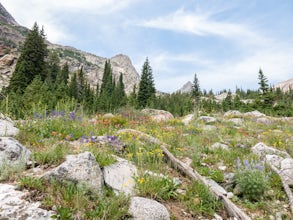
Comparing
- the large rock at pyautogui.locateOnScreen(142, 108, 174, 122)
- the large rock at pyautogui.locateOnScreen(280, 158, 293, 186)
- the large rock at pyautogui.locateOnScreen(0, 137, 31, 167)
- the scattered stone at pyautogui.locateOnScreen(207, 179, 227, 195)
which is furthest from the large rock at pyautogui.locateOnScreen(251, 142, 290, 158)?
the large rock at pyautogui.locateOnScreen(142, 108, 174, 122)

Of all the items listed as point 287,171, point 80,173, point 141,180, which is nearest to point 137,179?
point 141,180

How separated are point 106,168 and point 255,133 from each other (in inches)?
271

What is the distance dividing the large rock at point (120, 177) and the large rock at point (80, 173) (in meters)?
0.20

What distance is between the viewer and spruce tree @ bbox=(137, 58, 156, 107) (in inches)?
2055

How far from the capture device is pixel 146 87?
2073 inches

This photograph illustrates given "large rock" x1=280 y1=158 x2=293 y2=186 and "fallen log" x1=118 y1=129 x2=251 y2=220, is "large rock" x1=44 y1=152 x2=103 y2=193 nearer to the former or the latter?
"fallen log" x1=118 y1=129 x2=251 y2=220

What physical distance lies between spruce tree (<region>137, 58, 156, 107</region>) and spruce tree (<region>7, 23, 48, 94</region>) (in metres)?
23.1

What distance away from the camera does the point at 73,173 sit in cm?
281

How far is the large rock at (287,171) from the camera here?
3.76 metres

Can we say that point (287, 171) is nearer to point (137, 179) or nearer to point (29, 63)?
point (137, 179)

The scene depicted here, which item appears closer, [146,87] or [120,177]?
[120,177]

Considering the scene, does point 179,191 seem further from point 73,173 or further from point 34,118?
point 34,118

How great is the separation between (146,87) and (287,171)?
162 feet

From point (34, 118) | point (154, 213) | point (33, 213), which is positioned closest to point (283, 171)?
point (154, 213)
